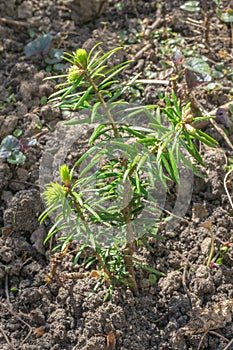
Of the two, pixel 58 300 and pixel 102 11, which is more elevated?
pixel 102 11

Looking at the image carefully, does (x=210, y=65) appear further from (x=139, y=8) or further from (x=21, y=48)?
(x=21, y=48)

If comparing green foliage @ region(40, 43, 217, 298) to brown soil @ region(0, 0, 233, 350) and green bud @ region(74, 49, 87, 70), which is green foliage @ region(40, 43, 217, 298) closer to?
green bud @ region(74, 49, 87, 70)

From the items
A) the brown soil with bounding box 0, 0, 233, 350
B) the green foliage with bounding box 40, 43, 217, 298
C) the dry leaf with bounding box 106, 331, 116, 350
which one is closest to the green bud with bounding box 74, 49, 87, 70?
the green foliage with bounding box 40, 43, 217, 298

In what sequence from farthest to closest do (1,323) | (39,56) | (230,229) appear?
(39,56) < (230,229) < (1,323)

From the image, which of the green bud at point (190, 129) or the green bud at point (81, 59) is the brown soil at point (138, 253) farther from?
the green bud at point (81, 59)

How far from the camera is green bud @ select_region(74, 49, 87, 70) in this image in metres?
1.83

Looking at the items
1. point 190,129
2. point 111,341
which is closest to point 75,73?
point 190,129

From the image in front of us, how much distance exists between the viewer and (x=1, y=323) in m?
2.42

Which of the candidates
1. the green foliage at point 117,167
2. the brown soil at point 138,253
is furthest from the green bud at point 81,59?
the brown soil at point 138,253

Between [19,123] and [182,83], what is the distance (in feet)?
2.87

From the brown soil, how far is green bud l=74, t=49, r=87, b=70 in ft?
2.70

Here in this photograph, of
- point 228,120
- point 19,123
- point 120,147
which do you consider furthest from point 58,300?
point 228,120

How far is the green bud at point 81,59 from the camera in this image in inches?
72.1

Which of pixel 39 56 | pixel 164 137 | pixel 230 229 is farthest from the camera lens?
pixel 39 56
